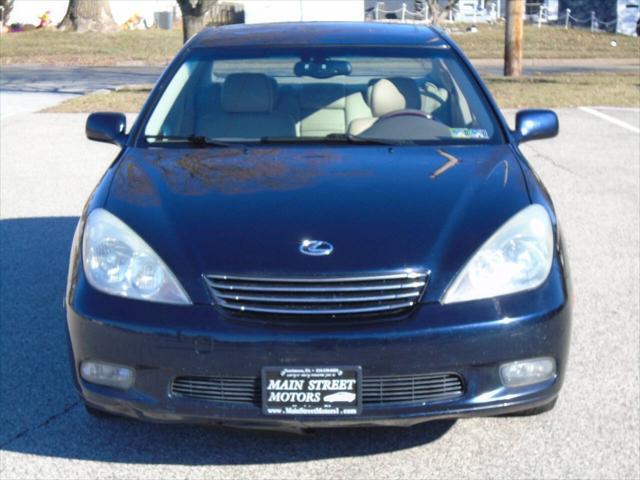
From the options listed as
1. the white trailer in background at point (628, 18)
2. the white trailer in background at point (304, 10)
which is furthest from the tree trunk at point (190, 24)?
the white trailer in background at point (628, 18)

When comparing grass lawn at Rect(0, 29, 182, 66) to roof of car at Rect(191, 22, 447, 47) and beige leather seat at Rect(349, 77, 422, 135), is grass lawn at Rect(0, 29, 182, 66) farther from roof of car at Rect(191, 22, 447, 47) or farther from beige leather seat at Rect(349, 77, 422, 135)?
beige leather seat at Rect(349, 77, 422, 135)

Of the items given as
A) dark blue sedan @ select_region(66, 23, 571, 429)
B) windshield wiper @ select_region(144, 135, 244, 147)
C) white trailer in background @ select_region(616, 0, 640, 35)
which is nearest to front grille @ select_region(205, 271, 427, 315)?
dark blue sedan @ select_region(66, 23, 571, 429)

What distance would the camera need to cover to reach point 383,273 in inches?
144

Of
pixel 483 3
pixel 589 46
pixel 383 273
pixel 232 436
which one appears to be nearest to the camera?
pixel 383 273

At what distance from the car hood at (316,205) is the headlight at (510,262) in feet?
0.13

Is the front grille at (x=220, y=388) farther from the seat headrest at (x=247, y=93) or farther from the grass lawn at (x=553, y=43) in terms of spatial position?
the grass lawn at (x=553, y=43)

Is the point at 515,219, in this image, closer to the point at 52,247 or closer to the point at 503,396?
the point at 503,396

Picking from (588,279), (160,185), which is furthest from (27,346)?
(588,279)

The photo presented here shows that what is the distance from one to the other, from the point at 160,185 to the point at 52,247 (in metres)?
3.20

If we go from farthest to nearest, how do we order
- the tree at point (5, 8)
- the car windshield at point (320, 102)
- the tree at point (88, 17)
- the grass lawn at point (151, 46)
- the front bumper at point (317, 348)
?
the tree at point (5, 8), the tree at point (88, 17), the grass lawn at point (151, 46), the car windshield at point (320, 102), the front bumper at point (317, 348)

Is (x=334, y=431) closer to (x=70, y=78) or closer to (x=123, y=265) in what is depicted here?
(x=123, y=265)

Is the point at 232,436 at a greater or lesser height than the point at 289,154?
lesser

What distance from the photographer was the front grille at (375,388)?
361cm

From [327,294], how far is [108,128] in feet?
6.25
